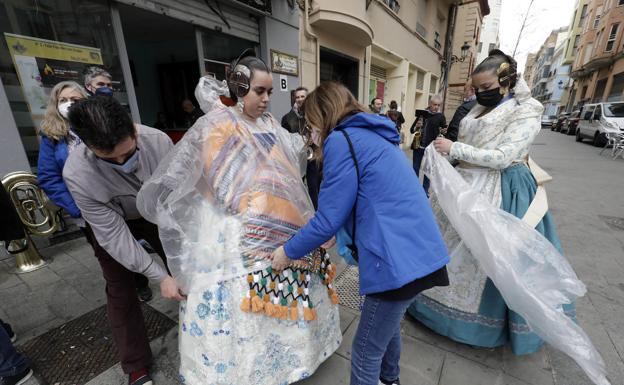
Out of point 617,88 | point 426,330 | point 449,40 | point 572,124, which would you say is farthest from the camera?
point 617,88

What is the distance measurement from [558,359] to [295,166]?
2.14 m

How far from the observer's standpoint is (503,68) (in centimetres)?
173

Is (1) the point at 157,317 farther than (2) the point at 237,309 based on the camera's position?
Yes

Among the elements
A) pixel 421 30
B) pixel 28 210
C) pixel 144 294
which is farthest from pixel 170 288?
pixel 421 30

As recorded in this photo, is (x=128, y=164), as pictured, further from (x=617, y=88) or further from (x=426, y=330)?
(x=617, y=88)

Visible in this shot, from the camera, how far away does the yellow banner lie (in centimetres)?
307

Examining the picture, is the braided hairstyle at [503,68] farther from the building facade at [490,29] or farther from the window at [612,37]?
the window at [612,37]

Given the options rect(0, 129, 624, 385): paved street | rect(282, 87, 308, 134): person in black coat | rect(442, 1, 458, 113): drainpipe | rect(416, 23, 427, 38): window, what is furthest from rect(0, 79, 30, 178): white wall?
rect(442, 1, 458, 113): drainpipe

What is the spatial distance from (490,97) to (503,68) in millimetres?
170

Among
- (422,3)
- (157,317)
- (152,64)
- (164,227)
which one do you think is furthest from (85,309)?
(422,3)

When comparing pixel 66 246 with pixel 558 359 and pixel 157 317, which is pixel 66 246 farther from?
pixel 558 359

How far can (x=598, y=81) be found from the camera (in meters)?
26.0

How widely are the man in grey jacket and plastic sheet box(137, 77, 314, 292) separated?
172mm

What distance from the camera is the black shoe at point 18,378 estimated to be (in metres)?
1.65
